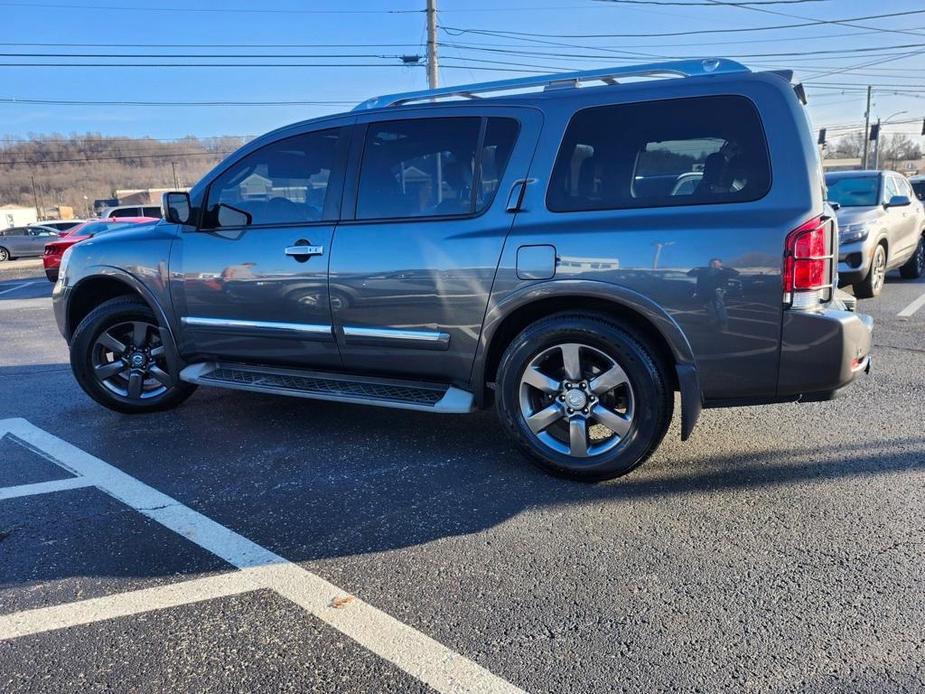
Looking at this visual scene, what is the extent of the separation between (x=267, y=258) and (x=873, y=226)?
24.7ft

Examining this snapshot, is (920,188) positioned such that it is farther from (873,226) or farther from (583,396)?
(583,396)

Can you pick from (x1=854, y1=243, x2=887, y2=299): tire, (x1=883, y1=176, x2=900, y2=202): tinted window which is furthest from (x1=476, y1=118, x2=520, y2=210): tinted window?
(x1=883, y1=176, x2=900, y2=202): tinted window

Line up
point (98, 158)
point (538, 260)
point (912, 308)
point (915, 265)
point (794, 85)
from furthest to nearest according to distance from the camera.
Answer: point (98, 158), point (915, 265), point (912, 308), point (538, 260), point (794, 85)

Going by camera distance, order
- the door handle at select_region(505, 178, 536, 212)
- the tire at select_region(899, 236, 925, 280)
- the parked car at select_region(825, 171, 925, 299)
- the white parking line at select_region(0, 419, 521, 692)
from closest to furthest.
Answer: the white parking line at select_region(0, 419, 521, 692) → the door handle at select_region(505, 178, 536, 212) → the parked car at select_region(825, 171, 925, 299) → the tire at select_region(899, 236, 925, 280)

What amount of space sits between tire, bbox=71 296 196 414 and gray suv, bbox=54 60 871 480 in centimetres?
38

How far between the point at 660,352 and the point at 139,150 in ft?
298

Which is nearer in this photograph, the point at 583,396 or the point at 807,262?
the point at 807,262

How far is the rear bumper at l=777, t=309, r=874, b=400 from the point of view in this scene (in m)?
3.22

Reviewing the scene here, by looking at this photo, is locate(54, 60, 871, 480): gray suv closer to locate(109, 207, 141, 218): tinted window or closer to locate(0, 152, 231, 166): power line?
locate(109, 207, 141, 218): tinted window

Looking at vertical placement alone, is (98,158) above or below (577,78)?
above

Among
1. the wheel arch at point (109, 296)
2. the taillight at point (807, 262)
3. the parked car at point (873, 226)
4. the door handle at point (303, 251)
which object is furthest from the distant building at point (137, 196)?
the taillight at point (807, 262)

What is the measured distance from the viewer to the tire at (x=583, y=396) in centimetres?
349

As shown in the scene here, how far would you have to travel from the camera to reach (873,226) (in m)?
8.55

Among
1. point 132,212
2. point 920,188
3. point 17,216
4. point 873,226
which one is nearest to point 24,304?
point 873,226
